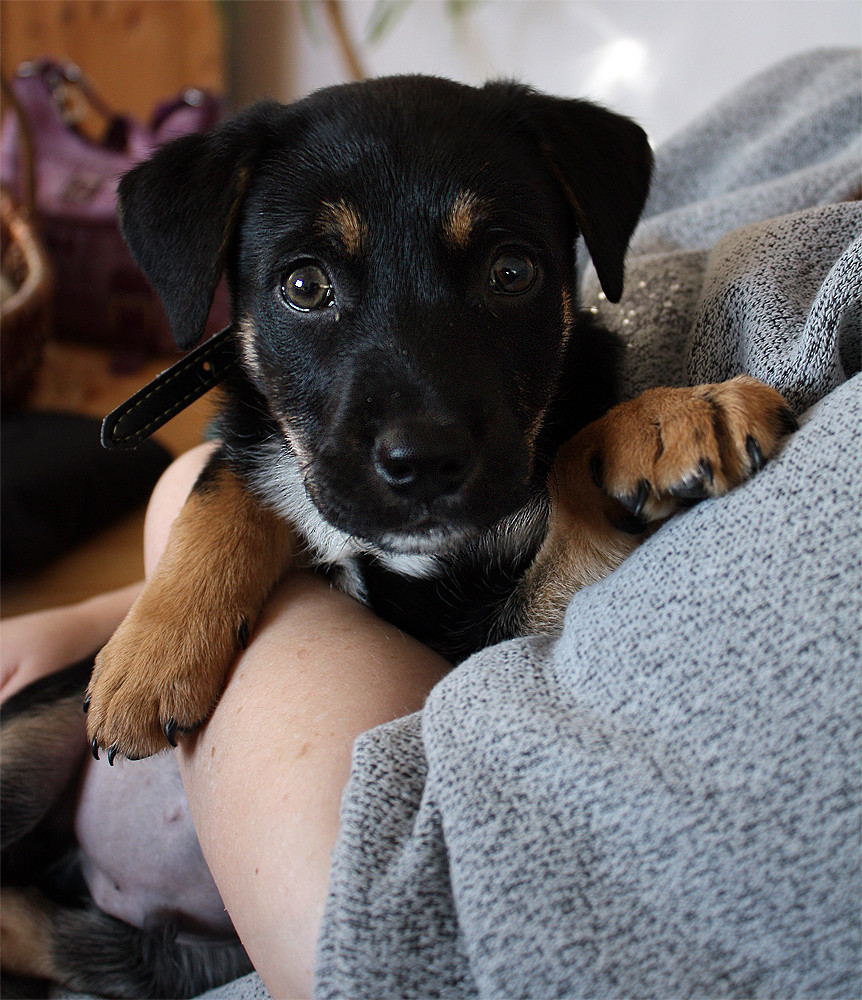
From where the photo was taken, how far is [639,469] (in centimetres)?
103

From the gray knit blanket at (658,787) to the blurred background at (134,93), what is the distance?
195cm

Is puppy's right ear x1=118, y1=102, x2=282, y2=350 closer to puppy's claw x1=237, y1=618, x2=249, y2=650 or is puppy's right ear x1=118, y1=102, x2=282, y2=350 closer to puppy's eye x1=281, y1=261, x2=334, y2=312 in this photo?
puppy's eye x1=281, y1=261, x2=334, y2=312

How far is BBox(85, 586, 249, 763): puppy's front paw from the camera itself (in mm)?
1186

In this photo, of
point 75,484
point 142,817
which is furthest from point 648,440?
point 75,484

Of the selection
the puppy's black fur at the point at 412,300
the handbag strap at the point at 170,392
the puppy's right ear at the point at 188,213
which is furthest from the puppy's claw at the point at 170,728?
the puppy's right ear at the point at 188,213

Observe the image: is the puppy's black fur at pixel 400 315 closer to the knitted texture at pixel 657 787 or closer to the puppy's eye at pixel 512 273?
the puppy's eye at pixel 512 273

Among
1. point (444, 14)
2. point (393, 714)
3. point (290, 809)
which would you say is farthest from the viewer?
point (444, 14)

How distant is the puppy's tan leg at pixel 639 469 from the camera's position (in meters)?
0.94

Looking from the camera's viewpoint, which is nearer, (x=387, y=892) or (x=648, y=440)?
(x=387, y=892)

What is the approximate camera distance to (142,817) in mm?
1519

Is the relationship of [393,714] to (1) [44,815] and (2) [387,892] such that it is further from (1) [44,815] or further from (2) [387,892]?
(1) [44,815]

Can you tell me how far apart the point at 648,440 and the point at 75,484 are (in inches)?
102

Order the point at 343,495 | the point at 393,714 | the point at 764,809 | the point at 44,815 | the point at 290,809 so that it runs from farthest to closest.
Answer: the point at 44,815 → the point at 343,495 → the point at 393,714 → the point at 290,809 → the point at 764,809

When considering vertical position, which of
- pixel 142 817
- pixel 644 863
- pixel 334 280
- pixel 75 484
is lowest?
pixel 75 484
